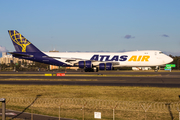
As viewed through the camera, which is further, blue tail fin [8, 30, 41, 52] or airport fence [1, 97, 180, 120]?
blue tail fin [8, 30, 41, 52]

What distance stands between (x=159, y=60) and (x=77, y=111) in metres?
49.4

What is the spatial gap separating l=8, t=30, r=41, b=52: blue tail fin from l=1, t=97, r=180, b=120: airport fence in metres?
45.7

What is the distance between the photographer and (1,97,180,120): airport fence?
14.9m

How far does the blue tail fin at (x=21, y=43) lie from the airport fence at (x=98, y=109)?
45697 millimetres

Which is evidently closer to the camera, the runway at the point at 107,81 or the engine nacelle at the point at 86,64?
the runway at the point at 107,81

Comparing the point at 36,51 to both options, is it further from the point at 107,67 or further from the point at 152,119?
the point at 152,119

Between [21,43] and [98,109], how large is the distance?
53.1 metres

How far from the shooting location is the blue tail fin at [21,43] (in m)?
65.2

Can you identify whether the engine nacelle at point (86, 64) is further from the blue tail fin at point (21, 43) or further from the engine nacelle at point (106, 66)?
the blue tail fin at point (21, 43)

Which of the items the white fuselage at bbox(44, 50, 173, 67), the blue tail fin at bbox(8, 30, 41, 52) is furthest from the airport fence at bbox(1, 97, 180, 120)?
the blue tail fin at bbox(8, 30, 41, 52)

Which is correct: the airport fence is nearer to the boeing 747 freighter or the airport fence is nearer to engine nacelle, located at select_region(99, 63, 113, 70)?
engine nacelle, located at select_region(99, 63, 113, 70)

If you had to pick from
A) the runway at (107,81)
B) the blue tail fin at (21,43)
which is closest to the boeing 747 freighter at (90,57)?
the blue tail fin at (21,43)

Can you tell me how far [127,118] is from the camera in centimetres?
1458

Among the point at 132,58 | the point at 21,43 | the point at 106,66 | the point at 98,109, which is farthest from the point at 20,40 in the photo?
the point at 98,109
